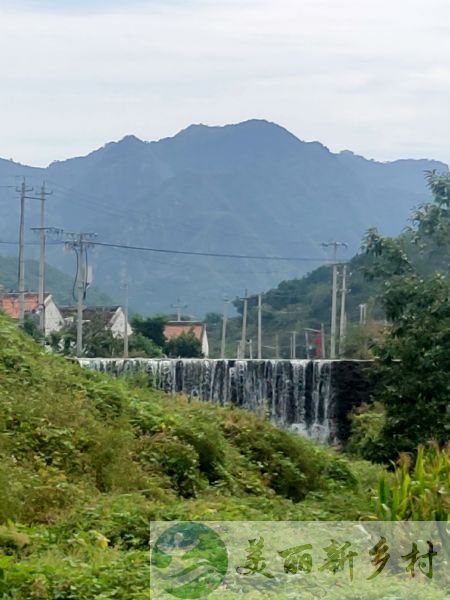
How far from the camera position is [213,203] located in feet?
423

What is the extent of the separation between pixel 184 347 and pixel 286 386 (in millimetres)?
17749

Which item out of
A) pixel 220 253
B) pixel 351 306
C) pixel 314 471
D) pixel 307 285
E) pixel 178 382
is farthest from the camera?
pixel 220 253

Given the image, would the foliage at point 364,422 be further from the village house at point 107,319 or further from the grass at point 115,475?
the village house at point 107,319

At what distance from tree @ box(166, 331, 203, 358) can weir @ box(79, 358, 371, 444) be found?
690 inches

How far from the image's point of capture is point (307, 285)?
53750mm

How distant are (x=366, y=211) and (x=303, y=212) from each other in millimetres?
8807

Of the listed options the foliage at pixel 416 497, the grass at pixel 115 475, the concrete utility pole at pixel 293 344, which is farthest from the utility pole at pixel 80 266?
the foliage at pixel 416 497

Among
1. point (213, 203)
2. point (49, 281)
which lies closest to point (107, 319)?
point (49, 281)

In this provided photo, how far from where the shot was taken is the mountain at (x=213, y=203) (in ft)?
348

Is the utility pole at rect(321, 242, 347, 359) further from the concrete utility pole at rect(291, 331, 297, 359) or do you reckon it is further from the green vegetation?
the green vegetation

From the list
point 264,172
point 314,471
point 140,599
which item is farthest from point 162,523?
point 264,172

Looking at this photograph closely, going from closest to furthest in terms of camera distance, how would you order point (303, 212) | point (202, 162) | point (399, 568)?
point (399, 568)
point (303, 212)
point (202, 162)

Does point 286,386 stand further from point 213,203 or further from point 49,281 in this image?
point 213,203

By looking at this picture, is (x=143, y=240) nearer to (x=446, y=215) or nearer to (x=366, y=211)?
(x=366, y=211)
